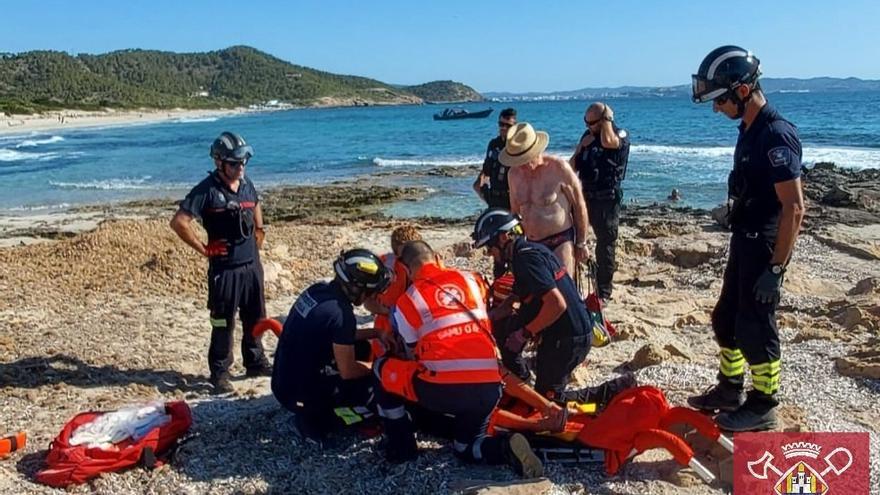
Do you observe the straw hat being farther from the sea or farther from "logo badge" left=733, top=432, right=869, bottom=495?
the sea

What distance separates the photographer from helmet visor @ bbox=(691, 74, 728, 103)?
4422 millimetres

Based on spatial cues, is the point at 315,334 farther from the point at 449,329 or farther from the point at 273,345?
the point at 273,345

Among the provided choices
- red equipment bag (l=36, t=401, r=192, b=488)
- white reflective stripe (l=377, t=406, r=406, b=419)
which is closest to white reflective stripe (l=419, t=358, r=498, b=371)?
white reflective stripe (l=377, t=406, r=406, b=419)

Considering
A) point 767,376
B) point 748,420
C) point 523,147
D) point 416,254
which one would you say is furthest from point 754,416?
point 523,147

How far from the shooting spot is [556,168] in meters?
6.57

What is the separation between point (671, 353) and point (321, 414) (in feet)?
9.77

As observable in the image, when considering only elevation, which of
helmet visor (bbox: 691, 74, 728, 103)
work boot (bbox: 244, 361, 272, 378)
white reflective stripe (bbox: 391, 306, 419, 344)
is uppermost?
helmet visor (bbox: 691, 74, 728, 103)

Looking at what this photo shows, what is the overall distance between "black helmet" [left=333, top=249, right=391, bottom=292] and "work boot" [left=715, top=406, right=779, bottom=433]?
2.18 m

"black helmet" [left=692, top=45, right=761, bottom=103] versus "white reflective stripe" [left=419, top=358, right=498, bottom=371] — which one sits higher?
"black helmet" [left=692, top=45, right=761, bottom=103]

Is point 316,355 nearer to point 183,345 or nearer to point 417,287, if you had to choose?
point 417,287

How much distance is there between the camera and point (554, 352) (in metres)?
5.02

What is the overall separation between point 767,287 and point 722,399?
3.13 ft

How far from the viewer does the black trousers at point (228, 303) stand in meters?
6.15

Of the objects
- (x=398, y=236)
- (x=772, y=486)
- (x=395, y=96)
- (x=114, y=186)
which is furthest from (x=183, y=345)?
(x=395, y=96)
